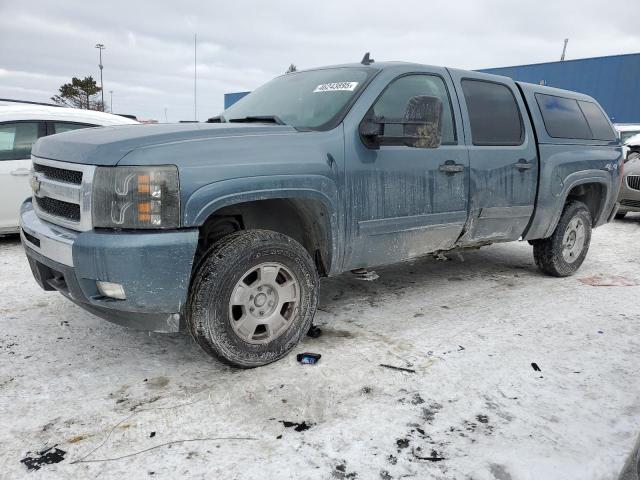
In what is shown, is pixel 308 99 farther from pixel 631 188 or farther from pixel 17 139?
pixel 631 188

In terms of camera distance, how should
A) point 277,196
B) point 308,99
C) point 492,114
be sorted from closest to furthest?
point 277,196
point 308,99
point 492,114

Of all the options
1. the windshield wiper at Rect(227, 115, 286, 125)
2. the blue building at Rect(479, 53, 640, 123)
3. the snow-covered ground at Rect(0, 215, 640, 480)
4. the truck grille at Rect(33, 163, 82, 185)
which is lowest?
the snow-covered ground at Rect(0, 215, 640, 480)

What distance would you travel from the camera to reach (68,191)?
8.83 feet

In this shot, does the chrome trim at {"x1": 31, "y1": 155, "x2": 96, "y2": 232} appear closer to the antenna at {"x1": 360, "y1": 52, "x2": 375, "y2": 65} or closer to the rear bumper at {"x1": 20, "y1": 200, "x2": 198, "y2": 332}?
the rear bumper at {"x1": 20, "y1": 200, "x2": 198, "y2": 332}

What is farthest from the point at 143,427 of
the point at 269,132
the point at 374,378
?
the point at 269,132

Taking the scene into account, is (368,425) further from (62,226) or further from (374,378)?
(62,226)

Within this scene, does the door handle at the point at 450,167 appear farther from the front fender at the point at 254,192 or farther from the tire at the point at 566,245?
the tire at the point at 566,245

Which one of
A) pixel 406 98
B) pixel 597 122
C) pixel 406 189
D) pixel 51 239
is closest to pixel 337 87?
pixel 406 98

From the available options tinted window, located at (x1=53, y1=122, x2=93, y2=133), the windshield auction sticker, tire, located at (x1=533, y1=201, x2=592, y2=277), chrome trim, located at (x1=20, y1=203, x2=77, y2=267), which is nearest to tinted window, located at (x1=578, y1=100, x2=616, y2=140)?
tire, located at (x1=533, y1=201, x2=592, y2=277)

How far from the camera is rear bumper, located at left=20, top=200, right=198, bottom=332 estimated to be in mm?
2441

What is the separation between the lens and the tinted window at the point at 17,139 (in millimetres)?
5516

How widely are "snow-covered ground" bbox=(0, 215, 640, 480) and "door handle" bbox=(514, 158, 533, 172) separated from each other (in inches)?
45.0

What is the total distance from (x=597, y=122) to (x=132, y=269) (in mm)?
4957

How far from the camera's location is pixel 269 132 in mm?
2934
